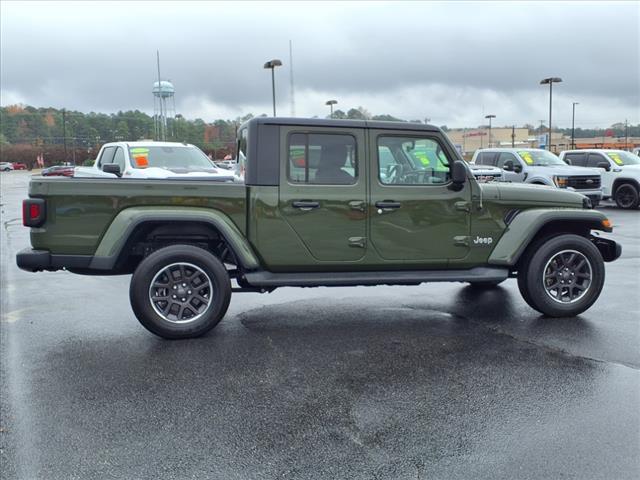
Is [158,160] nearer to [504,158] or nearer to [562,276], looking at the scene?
[562,276]

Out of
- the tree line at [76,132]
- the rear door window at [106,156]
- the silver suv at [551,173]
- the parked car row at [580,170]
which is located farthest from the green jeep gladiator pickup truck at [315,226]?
the tree line at [76,132]

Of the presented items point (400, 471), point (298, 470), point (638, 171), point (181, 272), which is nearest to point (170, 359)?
point (181, 272)

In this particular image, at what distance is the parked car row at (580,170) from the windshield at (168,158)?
29.1 ft

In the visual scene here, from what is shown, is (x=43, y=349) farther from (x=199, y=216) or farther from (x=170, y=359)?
(x=199, y=216)

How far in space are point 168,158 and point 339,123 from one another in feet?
28.6

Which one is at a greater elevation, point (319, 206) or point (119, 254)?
point (319, 206)

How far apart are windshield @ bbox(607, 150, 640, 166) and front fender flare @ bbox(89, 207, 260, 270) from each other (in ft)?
57.7

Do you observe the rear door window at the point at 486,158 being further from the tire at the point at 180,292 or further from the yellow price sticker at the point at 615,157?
the tire at the point at 180,292

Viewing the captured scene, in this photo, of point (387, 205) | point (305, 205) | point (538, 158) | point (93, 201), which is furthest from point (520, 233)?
point (538, 158)

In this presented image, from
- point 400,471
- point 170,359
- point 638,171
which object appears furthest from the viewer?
point 638,171

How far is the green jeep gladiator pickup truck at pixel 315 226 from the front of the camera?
545cm

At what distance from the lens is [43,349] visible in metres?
5.29

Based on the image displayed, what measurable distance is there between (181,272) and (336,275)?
4.71 feet

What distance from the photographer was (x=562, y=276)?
6.26 m
